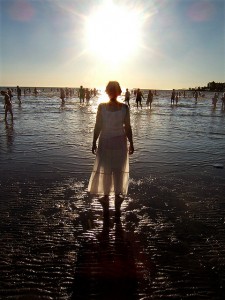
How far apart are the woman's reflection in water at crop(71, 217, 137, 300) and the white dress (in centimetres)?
71

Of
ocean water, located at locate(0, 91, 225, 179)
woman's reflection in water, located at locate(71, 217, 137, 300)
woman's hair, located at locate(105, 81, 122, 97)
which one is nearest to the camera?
woman's reflection in water, located at locate(71, 217, 137, 300)

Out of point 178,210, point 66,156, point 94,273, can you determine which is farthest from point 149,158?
point 94,273

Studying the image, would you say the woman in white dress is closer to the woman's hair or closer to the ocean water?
the woman's hair

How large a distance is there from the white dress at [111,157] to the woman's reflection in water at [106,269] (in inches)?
28.0

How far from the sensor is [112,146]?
15.1ft

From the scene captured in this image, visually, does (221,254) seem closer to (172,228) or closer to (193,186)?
(172,228)

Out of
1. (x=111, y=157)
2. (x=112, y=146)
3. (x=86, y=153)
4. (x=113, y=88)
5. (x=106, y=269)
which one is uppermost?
(x=113, y=88)

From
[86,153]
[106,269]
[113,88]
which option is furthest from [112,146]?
[86,153]

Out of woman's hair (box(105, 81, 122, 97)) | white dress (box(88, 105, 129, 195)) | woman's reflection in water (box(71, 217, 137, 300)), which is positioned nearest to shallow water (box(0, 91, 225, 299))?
woman's reflection in water (box(71, 217, 137, 300))

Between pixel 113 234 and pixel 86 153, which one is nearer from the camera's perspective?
pixel 113 234

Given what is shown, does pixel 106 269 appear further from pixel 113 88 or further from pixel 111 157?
pixel 113 88

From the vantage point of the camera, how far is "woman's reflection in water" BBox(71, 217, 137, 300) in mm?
3080

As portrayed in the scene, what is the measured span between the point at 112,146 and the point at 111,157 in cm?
17

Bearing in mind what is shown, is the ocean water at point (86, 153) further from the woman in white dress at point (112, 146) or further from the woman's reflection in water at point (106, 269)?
the woman's reflection in water at point (106, 269)
